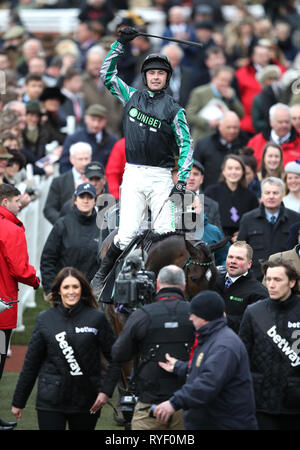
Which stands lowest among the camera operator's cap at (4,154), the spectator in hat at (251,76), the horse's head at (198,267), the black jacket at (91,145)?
the horse's head at (198,267)

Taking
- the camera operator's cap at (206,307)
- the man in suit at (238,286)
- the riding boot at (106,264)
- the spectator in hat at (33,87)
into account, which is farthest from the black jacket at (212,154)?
the camera operator's cap at (206,307)

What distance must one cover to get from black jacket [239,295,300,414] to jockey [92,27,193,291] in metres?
1.56

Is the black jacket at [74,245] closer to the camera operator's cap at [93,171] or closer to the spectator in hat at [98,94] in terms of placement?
the camera operator's cap at [93,171]

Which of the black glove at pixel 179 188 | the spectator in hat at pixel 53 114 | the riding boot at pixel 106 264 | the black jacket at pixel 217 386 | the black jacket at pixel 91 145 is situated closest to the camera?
the black jacket at pixel 217 386

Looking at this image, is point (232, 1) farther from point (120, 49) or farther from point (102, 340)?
point (102, 340)

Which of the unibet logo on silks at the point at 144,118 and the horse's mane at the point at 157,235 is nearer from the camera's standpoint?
the horse's mane at the point at 157,235

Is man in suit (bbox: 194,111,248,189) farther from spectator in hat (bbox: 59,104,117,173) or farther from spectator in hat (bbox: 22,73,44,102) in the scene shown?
spectator in hat (bbox: 22,73,44,102)

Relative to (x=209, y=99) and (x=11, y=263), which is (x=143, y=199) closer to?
(x=11, y=263)

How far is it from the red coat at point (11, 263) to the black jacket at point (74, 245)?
161 centimetres

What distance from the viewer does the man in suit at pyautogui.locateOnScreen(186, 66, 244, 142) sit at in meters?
15.8

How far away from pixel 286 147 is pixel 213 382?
288 inches

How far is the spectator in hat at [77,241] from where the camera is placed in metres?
11.0

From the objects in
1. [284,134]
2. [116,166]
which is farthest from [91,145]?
[284,134]

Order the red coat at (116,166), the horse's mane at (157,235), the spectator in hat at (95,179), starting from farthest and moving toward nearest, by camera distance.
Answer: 1. the red coat at (116,166)
2. the spectator in hat at (95,179)
3. the horse's mane at (157,235)
